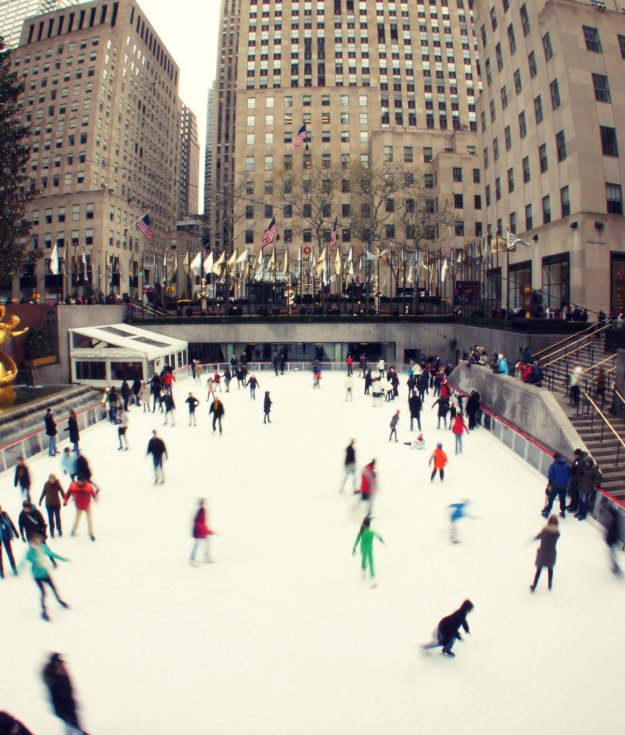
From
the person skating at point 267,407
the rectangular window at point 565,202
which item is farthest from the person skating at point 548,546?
the rectangular window at point 565,202

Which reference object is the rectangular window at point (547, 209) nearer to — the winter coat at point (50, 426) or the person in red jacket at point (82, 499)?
the winter coat at point (50, 426)

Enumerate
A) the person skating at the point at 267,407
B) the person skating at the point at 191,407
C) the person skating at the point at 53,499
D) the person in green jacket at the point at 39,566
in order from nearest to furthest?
the person in green jacket at the point at 39,566
the person skating at the point at 53,499
the person skating at the point at 267,407
the person skating at the point at 191,407

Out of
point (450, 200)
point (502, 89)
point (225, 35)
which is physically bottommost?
point (450, 200)

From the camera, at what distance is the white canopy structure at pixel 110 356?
26.6 m

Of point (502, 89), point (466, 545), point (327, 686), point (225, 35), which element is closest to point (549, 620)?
point (466, 545)

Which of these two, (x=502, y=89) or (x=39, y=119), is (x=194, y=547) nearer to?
(x=502, y=89)

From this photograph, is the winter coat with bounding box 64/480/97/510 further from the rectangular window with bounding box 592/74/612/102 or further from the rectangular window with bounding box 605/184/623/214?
the rectangular window with bounding box 592/74/612/102

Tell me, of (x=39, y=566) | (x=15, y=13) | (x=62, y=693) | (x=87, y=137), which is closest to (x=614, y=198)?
(x=39, y=566)

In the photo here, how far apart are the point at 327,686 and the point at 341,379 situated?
24.5m

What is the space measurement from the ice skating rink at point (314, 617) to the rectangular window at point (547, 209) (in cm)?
2393

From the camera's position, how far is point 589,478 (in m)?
10.2

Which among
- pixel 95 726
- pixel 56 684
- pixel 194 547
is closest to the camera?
pixel 56 684

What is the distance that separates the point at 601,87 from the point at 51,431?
3196 centimetres

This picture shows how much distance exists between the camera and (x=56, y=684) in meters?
4.85
